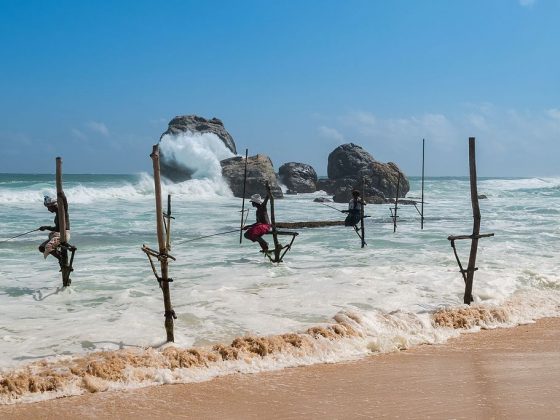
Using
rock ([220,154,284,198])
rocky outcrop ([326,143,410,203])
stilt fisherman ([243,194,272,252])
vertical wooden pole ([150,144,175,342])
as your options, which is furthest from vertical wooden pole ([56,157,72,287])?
rocky outcrop ([326,143,410,203])

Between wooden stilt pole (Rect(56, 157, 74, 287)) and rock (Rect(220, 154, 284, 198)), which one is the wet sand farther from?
rock (Rect(220, 154, 284, 198))

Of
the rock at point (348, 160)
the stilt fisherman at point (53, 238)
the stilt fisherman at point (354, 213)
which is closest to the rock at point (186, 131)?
the rock at point (348, 160)

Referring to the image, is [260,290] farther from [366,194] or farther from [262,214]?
[366,194]

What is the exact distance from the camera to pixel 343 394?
186 inches

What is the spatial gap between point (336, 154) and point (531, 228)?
885 inches

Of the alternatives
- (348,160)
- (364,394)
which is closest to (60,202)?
(364,394)

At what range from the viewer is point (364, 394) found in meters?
4.71

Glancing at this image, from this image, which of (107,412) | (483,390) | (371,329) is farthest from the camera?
(371,329)

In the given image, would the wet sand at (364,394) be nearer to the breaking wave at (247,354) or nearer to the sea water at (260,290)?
the breaking wave at (247,354)

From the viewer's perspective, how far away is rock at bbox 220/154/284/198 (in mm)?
38056

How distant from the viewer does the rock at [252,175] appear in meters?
38.1

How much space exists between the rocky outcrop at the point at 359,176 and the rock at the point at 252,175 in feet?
14.9

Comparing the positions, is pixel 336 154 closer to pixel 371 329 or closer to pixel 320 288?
pixel 320 288

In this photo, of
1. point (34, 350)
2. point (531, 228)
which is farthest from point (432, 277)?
point (531, 228)
